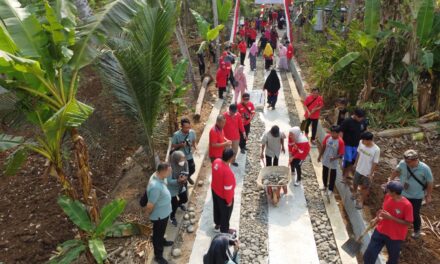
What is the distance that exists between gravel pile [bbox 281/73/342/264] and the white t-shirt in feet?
3.54

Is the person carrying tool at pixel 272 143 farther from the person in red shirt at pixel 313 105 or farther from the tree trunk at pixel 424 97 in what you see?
the tree trunk at pixel 424 97

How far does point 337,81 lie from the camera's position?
1084 centimetres

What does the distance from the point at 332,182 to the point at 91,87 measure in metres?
11.4

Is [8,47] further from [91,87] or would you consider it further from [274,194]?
[91,87]

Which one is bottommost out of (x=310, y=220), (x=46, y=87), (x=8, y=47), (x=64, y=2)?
(x=310, y=220)

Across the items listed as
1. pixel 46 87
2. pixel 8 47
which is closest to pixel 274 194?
pixel 46 87

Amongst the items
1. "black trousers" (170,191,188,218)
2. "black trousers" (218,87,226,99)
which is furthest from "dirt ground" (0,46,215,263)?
"black trousers" (218,87,226,99)

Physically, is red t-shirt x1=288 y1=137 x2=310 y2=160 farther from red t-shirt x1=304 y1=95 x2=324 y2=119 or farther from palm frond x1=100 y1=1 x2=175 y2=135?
palm frond x1=100 y1=1 x2=175 y2=135

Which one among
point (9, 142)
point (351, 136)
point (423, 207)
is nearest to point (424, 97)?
point (351, 136)

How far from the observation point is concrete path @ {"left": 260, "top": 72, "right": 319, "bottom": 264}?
223 inches

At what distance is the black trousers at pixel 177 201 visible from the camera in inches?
244

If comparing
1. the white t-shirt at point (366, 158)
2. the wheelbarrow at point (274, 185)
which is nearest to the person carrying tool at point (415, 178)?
the white t-shirt at point (366, 158)

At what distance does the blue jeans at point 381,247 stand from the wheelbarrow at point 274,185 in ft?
6.80

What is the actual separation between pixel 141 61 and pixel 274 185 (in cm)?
317
